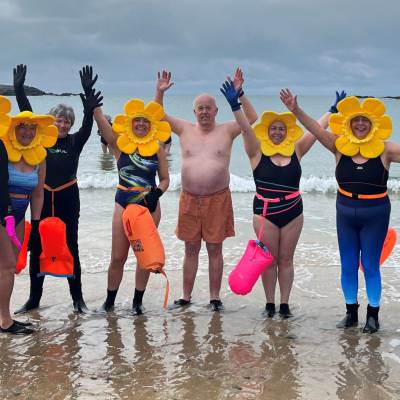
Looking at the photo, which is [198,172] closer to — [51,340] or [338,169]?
[338,169]

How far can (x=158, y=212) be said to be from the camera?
5316 millimetres

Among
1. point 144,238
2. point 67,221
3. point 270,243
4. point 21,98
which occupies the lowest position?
point 270,243

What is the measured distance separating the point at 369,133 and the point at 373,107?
232 millimetres

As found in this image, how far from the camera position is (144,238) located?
493cm

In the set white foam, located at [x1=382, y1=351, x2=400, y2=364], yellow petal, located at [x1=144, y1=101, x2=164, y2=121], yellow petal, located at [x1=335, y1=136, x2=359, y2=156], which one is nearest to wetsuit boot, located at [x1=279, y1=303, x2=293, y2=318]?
white foam, located at [x1=382, y1=351, x2=400, y2=364]

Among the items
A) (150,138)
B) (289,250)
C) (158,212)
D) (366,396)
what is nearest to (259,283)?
(289,250)

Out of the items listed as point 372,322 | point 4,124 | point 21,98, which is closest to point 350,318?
point 372,322

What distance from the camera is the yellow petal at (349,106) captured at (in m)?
4.75

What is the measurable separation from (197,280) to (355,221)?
2.40 m

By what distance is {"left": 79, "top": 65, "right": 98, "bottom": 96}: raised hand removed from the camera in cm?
505

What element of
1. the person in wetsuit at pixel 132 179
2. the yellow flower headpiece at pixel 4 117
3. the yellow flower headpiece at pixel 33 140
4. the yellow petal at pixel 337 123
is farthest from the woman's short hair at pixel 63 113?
the yellow petal at pixel 337 123

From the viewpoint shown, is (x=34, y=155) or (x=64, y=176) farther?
(x=64, y=176)

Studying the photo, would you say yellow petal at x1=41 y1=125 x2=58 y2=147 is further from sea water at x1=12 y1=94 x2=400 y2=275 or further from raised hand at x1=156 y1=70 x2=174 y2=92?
sea water at x1=12 y1=94 x2=400 y2=275

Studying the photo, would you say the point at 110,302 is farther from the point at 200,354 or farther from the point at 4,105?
the point at 4,105
